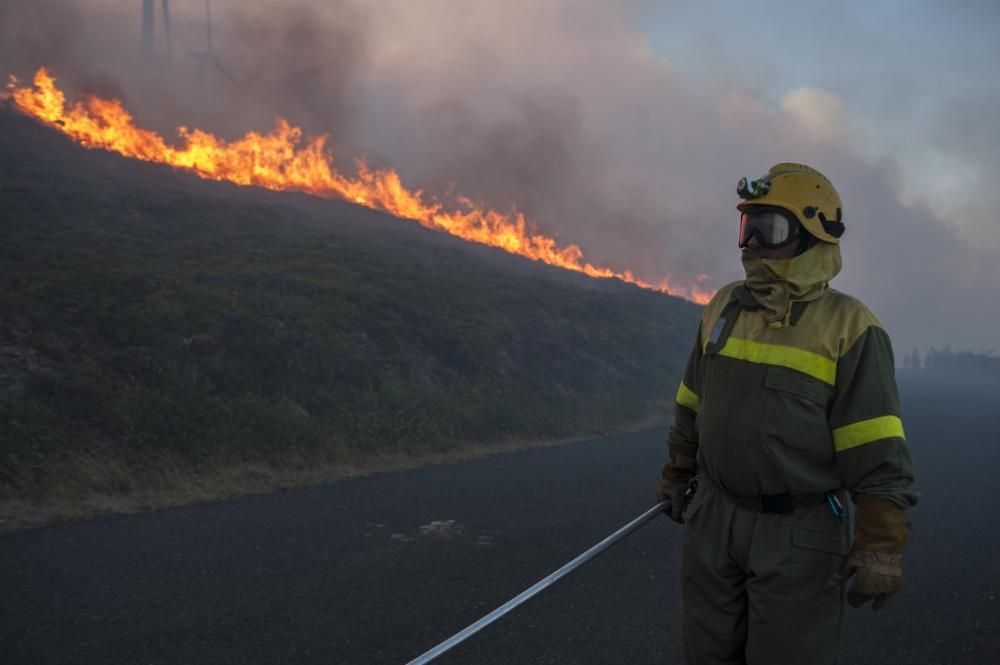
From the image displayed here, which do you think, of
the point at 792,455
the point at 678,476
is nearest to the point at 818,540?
the point at 792,455

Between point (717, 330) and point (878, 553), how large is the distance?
0.99 m

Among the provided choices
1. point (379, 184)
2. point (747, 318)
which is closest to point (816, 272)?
point (747, 318)

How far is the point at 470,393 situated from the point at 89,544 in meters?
9.36

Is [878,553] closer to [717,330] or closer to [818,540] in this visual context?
[818,540]

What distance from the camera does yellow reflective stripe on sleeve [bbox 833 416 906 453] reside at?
234 centimetres

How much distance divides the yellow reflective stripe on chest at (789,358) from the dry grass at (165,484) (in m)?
6.75

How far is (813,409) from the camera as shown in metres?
2.43

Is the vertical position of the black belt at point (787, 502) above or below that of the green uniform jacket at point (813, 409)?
below

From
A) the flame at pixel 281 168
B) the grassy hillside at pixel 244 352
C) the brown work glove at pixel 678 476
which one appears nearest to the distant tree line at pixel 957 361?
the flame at pixel 281 168

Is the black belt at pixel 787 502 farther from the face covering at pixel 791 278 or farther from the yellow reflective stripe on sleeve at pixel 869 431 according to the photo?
the face covering at pixel 791 278

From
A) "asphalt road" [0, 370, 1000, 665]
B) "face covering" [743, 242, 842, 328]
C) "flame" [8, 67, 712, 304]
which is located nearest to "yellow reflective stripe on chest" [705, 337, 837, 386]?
"face covering" [743, 242, 842, 328]

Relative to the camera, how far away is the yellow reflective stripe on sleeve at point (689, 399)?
2979 millimetres

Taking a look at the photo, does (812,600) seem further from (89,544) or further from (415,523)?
(89,544)

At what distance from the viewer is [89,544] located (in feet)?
19.3
